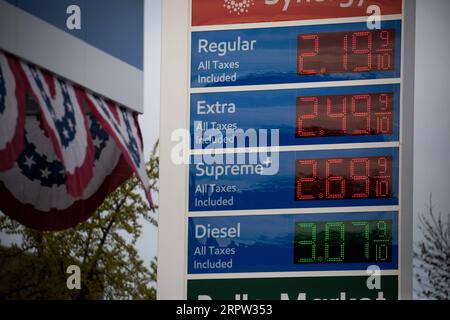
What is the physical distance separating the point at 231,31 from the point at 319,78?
2.02 ft

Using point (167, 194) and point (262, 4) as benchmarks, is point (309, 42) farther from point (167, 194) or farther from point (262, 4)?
point (167, 194)

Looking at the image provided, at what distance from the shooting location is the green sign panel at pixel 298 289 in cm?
657

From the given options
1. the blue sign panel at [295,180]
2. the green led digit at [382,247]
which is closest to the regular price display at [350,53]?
the blue sign panel at [295,180]

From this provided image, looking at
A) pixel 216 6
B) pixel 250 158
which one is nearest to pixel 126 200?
pixel 250 158

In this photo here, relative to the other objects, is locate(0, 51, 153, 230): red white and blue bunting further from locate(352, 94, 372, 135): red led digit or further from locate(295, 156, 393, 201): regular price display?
locate(352, 94, 372, 135): red led digit

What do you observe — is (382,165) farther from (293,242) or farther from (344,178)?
(293,242)

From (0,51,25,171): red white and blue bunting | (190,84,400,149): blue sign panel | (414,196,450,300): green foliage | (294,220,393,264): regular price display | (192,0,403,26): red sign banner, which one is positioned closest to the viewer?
(414,196,450,300): green foliage

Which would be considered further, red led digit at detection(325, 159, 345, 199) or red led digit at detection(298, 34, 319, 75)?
red led digit at detection(298, 34, 319, 75)

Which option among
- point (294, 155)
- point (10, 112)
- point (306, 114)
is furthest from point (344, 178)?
point (10, 112)

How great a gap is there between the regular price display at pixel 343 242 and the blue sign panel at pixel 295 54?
2.83ft

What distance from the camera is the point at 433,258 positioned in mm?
6508

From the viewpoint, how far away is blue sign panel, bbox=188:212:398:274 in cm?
660

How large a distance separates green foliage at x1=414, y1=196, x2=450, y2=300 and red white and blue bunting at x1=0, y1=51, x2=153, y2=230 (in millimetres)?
1690

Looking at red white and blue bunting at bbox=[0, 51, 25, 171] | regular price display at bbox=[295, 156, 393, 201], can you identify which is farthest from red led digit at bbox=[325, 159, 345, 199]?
red white and blue bunting at bbox=[0, 51, 25, 171]
